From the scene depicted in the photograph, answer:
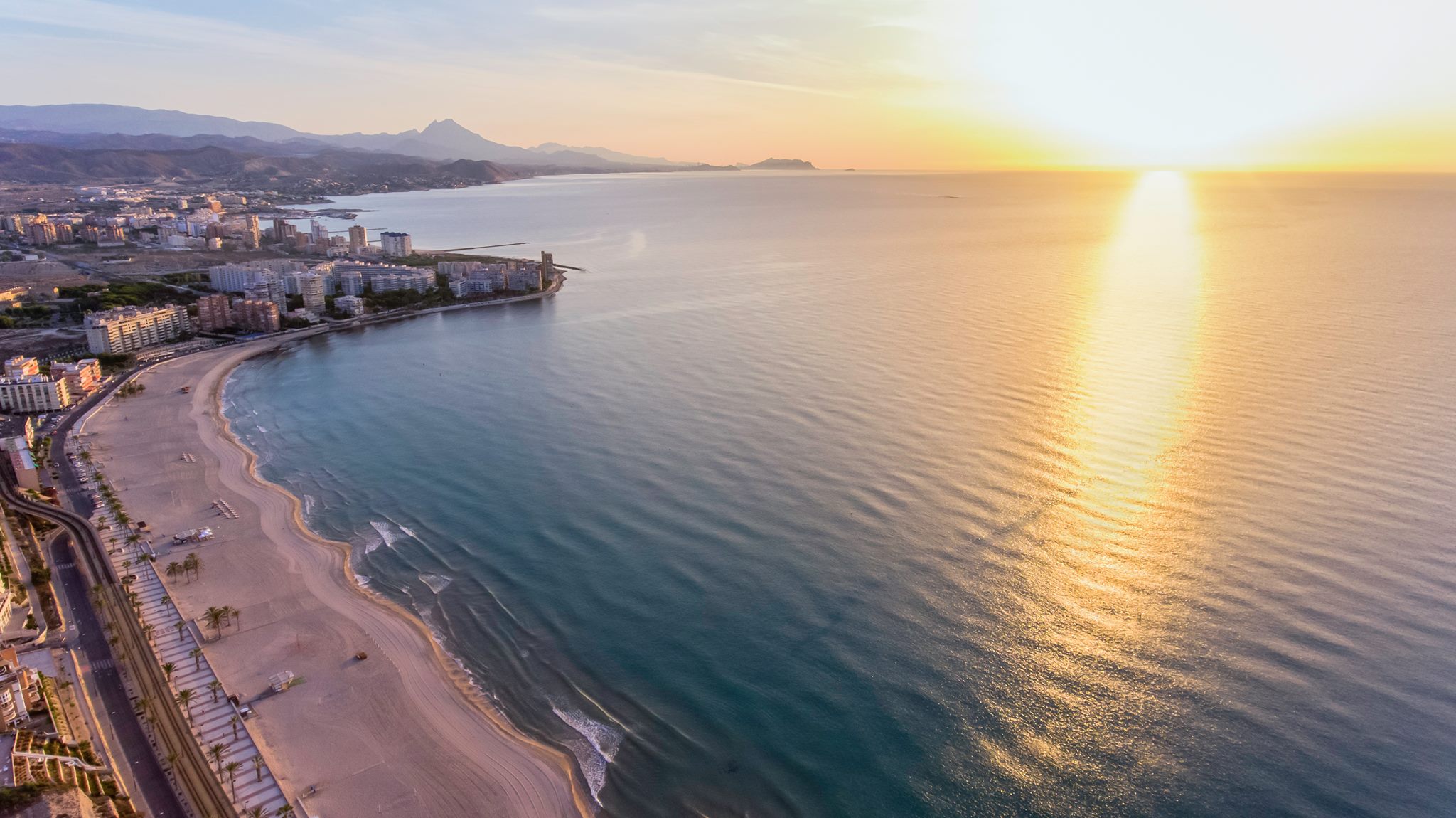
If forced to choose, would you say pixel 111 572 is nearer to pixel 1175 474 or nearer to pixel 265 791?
pixel 265 791

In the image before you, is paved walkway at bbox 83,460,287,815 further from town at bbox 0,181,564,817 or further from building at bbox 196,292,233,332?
building at bbox 196,292,233,332

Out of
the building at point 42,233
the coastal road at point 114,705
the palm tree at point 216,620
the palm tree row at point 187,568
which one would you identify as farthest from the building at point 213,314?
Result: the building at point 42,233

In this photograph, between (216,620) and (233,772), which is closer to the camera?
(233,772)

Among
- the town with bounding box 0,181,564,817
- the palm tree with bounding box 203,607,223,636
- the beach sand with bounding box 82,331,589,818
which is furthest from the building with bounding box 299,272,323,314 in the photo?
the palm tree with bounding box 203,607,223,636

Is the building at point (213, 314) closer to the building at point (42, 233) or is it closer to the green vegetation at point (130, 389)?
the green vegetation at point (130, 389)

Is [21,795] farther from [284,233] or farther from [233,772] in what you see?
[284,233]

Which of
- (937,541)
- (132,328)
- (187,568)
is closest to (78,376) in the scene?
(132,328)
